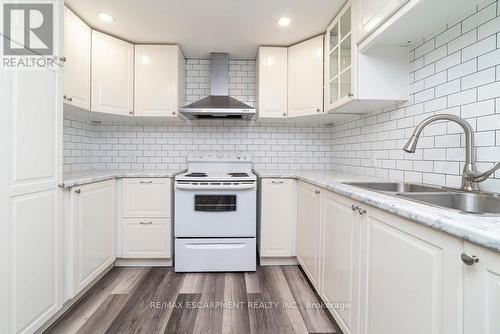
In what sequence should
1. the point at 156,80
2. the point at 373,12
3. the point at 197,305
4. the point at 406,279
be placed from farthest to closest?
the point at 156,80
the point at 197,305
the point at 373,12
the point at 406,279

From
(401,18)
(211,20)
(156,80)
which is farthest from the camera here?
(156,80)

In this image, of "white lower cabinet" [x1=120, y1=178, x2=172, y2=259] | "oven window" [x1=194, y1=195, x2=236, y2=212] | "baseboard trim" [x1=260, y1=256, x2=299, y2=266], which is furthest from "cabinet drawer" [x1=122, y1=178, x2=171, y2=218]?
"baseboard trim" [x1=260, y1=256, x2=299, y2=266]

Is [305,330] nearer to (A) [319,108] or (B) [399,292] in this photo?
(B) [399,292]

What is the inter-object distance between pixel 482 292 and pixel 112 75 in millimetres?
2859

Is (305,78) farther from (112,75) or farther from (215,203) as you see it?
(112,75)

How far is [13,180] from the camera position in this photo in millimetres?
1181

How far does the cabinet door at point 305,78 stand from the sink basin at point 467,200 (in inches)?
53.7

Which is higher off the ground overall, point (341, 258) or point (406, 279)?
point (406, 279)

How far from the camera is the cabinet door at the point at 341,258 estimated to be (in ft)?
4.05

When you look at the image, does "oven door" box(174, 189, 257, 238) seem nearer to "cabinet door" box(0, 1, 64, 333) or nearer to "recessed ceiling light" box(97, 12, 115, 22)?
"cabinet door" box(0, 1, 64, 333)

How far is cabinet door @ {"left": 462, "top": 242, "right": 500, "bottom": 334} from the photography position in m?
0.57

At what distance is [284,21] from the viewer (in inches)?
83.7

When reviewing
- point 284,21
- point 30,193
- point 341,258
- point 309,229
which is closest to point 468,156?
point 341,258

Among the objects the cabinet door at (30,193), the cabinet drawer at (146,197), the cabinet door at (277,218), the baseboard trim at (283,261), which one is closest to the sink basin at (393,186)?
the cabinet door at (277,218)
